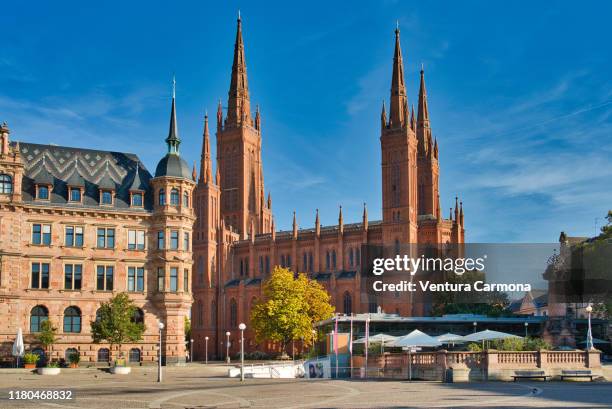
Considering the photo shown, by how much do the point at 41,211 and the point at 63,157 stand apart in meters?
6.43

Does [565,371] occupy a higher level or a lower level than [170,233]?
lower

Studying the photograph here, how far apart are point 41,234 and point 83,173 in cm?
628

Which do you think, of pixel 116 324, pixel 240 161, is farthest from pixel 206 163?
pixel 116 324

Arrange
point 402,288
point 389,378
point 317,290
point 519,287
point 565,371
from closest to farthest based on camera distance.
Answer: point 565,371
point 389,378
point 519,287
point 317,290
point 402,288

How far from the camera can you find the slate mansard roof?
59.7 metres

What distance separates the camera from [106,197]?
6109cm

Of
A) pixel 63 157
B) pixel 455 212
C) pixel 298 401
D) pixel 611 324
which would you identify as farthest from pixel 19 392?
pixel 455 212

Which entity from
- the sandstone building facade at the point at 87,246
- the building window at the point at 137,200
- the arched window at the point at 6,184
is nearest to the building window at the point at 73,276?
the sandstone building facade at the point at 87,246

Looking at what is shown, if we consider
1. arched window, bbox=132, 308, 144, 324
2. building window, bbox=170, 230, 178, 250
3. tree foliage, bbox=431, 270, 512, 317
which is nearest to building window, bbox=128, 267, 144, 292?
arched window, bbox=132, 308, 144, 324

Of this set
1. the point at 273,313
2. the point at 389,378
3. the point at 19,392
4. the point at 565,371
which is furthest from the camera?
the point at 273,313

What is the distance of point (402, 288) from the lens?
110375 millimetres

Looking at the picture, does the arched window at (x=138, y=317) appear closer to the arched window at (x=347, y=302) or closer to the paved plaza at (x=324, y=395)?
the paved plaza at (x=324, y=395)

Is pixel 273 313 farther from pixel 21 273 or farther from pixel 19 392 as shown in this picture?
pixel 19 392

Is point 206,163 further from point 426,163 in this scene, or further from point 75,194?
point 75,194
